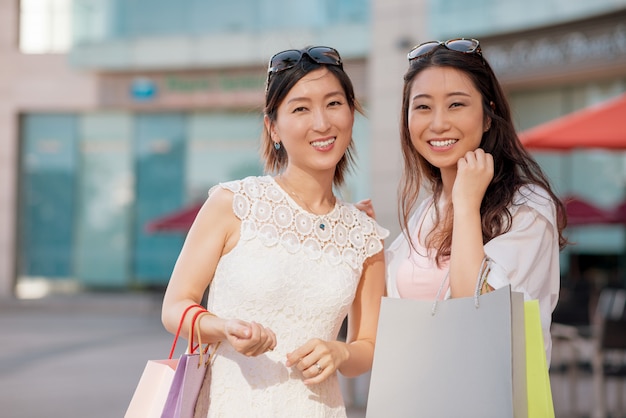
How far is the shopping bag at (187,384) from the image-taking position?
2.27 metres

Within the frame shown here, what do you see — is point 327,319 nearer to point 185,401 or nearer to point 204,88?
point 185,401

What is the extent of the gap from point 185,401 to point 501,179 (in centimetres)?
110

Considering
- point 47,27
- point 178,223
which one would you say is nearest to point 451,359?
point 178,223

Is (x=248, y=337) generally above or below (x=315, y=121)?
below

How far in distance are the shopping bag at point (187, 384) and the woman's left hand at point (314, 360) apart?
254 millimetres

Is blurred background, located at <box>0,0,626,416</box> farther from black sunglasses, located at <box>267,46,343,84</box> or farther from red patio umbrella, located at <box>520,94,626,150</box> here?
black sunglasses, located at <box>267,46,343,84</box>

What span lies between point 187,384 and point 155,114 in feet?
65.9

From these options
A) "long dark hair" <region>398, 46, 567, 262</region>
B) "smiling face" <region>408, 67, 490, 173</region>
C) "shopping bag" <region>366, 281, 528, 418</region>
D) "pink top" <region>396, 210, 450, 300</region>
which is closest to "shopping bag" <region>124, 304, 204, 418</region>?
"shopping bag" <region>366, 281, 528, 418</region>

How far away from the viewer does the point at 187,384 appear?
7.53 feet

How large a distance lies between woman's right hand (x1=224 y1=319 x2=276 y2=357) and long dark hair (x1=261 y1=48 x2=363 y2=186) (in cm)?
82

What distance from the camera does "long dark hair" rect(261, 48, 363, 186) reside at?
2666 mm

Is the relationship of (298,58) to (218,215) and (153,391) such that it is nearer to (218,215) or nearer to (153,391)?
(218,215)

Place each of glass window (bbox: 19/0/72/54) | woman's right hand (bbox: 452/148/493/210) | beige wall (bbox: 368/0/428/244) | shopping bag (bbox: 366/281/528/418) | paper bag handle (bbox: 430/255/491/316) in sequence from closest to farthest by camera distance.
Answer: shopping bag (bbox: 366/281/528/418), paper bag handle (bbox: 430/255/491/316), woman's right hand (bbox: 452/148/493/210), beige wall (bbox: 368/0/428/244), glass window (bbox: 19/0/72/54)

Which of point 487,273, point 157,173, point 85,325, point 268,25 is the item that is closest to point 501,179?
point 487,273
